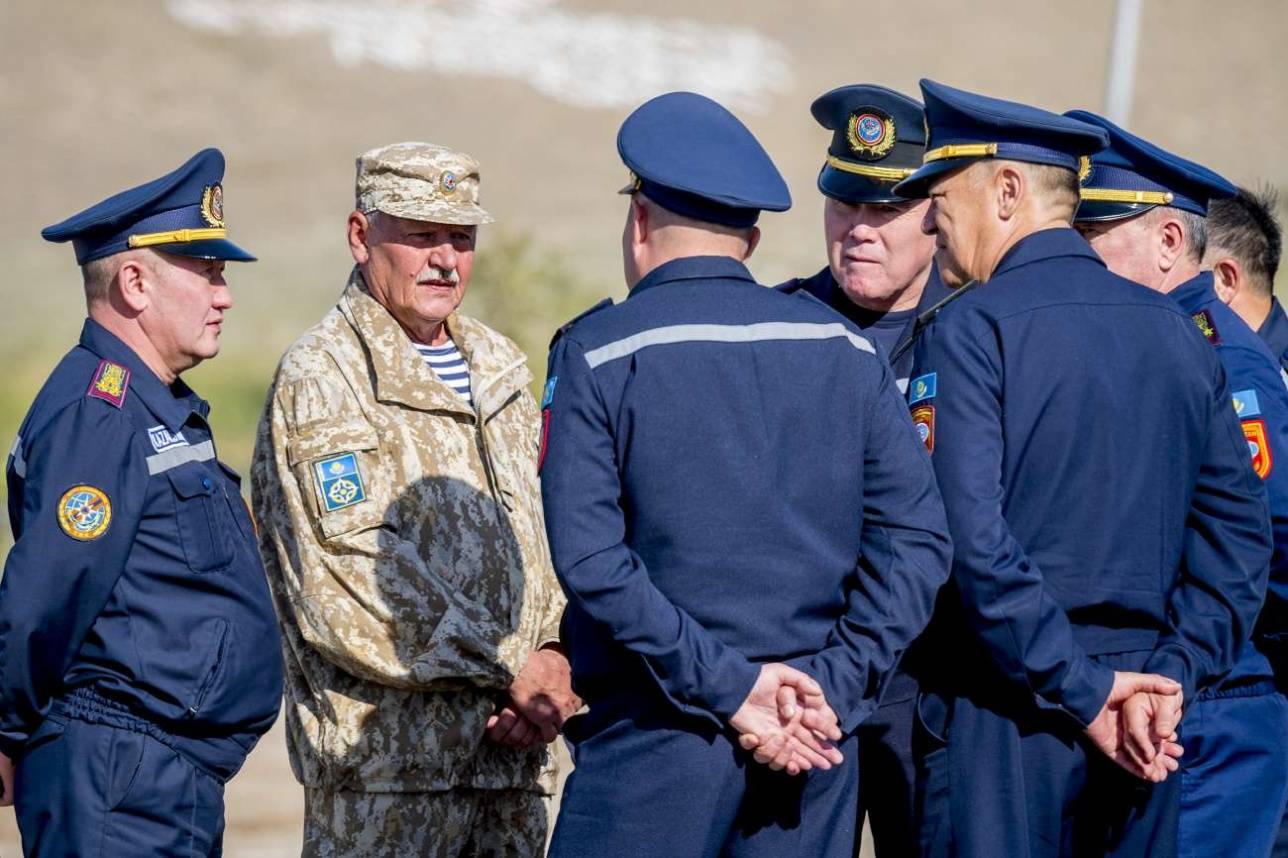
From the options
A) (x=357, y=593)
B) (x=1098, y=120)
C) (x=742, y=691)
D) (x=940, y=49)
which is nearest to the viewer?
(x=742, y=691)

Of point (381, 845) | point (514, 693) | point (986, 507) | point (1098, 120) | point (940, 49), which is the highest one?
point (940, 49)

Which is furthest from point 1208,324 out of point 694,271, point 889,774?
point 694,271

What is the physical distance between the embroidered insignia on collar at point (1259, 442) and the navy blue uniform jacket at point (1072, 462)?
456mm

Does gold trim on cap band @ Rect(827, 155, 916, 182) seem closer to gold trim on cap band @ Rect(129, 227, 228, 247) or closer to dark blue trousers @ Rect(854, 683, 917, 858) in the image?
dark blue trousers @ Rect(854, 683, 917, 858)

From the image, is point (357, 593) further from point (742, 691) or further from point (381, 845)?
point (742, 691)

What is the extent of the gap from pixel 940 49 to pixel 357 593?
29.1 meters

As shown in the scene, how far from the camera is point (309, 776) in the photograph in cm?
419

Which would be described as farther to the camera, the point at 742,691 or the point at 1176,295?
the point at 1176,295

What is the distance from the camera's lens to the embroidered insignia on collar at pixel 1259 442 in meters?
4.01

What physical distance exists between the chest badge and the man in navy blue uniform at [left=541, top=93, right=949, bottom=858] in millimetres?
1034

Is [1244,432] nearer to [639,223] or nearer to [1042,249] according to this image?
[1042,249]

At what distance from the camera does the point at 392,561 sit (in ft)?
13.4

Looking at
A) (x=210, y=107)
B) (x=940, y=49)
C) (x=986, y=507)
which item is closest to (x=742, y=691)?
(x=986, y=507)

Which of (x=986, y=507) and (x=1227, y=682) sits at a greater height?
(x=986, y=507)
